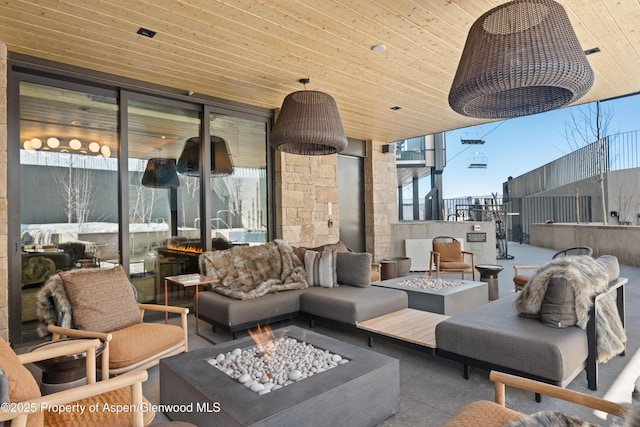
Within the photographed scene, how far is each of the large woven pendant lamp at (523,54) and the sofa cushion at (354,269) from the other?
2.57 meters

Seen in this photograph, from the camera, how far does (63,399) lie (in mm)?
1442

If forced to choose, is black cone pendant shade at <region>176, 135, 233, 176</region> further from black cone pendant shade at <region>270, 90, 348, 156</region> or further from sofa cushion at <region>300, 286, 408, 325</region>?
sofa cushion at <region>300, 286, 408, 325</region>

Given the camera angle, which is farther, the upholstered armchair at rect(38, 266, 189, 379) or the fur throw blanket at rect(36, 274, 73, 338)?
the fur throw blanket at rect(36, 274, 73, 338)

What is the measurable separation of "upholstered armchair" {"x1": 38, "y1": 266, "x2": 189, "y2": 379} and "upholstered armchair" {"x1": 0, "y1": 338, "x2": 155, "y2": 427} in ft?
2.62

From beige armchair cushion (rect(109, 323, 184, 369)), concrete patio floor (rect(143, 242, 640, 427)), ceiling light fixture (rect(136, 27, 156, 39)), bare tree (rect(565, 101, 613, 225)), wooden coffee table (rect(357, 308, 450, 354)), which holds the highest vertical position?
bare tree (rect(565, 101, 613, 225))

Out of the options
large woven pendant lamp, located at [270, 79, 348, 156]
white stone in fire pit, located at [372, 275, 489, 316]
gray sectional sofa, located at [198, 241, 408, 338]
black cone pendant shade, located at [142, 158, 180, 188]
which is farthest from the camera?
black cone pendant shade, located at [142, 158, 180, 188]

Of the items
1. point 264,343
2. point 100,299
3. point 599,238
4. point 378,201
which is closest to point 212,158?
point 100,299

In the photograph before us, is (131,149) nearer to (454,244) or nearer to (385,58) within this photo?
(385,58)

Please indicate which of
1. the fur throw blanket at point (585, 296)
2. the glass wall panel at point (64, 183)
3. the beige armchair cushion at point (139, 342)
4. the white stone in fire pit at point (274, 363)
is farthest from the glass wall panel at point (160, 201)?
the fur throw blanket at point (585, 296)

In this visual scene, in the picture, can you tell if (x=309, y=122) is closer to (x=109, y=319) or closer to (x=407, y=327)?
(x=407, y=327)

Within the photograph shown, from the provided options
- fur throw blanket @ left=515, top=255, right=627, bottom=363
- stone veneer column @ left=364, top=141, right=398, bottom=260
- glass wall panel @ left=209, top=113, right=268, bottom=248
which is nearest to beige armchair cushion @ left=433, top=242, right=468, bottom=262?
stone veneer column @ left=364, top=141, right=398, bottom=260

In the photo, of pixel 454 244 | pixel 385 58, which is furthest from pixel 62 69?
pixel 454 244

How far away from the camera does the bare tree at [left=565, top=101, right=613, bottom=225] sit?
440 inches

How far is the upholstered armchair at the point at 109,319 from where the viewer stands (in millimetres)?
2738
